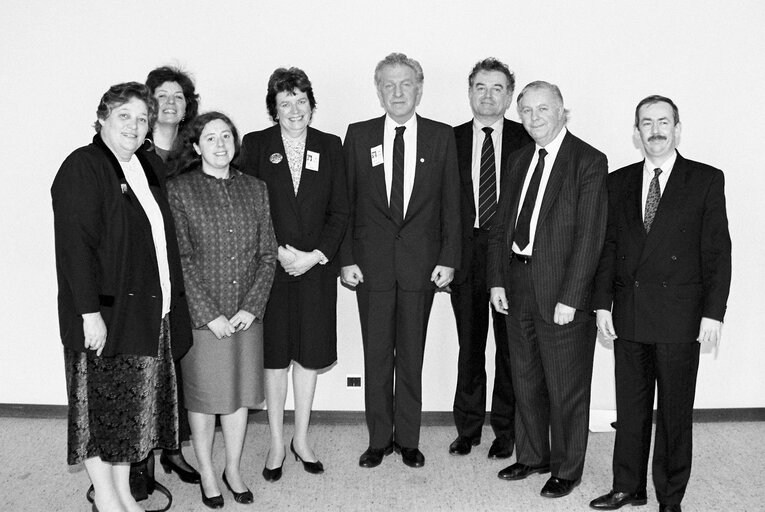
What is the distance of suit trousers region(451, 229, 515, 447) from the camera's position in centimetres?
344

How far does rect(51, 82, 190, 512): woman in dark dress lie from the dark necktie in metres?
1.58

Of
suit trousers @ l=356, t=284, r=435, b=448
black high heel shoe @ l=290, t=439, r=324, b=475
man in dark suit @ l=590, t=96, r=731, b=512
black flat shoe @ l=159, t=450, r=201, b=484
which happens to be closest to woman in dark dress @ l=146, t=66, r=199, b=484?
black flat shoe @ l=159, t=450, r=201, b=484

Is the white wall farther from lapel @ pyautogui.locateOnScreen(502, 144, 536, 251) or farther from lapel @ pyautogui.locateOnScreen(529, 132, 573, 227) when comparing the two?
lapel @ pyautogui.locateOnScreen(529, 132, 573, 227)

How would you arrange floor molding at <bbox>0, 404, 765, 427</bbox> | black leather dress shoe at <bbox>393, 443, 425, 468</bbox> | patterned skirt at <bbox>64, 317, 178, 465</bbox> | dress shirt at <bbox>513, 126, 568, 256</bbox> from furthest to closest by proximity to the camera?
1. floor molding at <bbox>0, 404, 765, 427</bbox>
2. black leather dress shoe at <bbox>393, 443, 425, 468</bbox>
3. dress shirt at <bbox>513, 126, 568, 256</bbox>
4. patterned skirt at <bbox>64, 317, 178, 465</bbox>

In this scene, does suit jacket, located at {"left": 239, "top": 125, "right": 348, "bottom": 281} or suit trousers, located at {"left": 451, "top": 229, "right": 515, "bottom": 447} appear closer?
suit jacket, located at {"left": 239, "top": 125, "right": 348, "bottom": 281}

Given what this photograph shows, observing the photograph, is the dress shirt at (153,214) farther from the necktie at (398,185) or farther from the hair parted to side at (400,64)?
the hair parted to side at (400,64)

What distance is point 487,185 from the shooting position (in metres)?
3.36

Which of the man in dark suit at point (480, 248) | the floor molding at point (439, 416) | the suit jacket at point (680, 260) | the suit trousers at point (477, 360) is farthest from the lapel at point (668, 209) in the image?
the floor molding at point (439, 416)

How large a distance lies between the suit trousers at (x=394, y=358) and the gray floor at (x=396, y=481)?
0.72ft

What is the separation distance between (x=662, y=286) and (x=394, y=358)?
54.0 inches

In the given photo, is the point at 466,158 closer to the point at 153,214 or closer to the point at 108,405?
the point at 153,214

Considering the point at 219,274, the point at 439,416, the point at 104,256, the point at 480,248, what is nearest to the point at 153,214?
the point at 104,256

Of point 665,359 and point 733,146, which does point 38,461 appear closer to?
point 665,359

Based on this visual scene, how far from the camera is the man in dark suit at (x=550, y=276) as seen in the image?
285 cm
